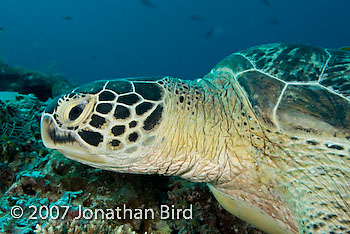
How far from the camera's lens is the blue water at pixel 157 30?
73688 mm

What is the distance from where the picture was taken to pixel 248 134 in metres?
1.56

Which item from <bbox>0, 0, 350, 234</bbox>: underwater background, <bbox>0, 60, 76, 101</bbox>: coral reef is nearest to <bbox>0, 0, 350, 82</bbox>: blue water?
<bbox>0, 0, 350, 234</bbox>: underwater background

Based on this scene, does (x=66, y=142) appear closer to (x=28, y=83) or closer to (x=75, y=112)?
(x=75, y=112)

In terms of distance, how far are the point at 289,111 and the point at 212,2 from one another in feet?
279

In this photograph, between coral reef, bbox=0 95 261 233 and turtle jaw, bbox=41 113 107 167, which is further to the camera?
coral reef, bbox=0 95 261 233

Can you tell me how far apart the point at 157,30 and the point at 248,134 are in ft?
317

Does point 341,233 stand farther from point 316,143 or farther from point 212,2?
point 212,2

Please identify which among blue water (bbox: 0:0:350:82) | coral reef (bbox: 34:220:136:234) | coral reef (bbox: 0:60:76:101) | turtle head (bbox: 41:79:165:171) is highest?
blue water (bbox: 0:0:350:82)

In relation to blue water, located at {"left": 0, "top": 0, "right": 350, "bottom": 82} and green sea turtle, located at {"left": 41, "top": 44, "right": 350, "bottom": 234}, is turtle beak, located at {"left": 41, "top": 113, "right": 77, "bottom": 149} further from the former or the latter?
blue water, located at {"left": 0, "top": 0, "right": 350, "bottom": 82}

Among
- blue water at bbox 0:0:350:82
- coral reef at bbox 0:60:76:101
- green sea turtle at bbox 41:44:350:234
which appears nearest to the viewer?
green sea turtle at bbox 41:44:350:234

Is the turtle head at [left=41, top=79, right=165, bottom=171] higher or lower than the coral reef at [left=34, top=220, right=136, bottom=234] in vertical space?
higher

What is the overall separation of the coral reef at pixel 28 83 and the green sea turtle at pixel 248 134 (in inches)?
255

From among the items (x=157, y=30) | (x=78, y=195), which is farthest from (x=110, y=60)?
(x=78, y=195)

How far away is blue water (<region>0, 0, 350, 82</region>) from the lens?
7369cm
